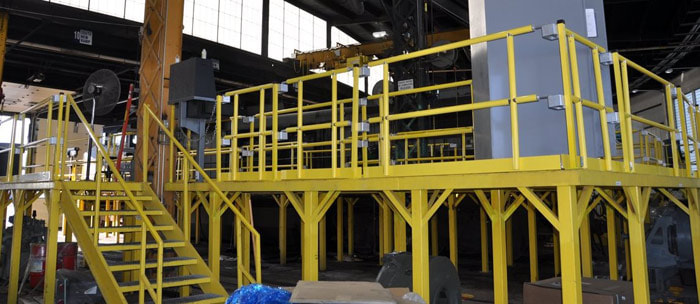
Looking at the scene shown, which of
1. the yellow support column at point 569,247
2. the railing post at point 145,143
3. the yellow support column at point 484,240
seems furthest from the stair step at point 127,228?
the yellow support column at point 484,240

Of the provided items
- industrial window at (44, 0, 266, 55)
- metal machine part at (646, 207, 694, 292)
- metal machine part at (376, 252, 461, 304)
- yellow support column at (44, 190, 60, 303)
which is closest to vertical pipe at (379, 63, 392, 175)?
metal machine part at (376, 252, 461, 304)

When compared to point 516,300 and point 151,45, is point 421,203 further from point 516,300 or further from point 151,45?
point 151,45

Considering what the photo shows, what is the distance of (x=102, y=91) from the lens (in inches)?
376

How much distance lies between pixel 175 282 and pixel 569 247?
5216mm

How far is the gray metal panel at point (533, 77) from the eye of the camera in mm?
5547

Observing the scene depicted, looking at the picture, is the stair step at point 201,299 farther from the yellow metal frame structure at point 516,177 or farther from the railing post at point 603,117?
the railing post at point 603,117

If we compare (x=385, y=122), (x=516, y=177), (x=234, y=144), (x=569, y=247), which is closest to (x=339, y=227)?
(x=234, y=144)

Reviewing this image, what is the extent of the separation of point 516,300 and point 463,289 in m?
1.46

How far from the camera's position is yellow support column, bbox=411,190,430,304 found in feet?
18.1

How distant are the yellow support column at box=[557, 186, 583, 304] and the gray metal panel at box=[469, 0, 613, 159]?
1.15m

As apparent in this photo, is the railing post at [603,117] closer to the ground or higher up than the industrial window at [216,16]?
closer to the ground

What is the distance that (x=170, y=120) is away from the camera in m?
9.52

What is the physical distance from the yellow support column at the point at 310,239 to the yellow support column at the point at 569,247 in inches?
126

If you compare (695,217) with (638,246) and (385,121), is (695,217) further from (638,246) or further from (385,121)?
(385,121)
